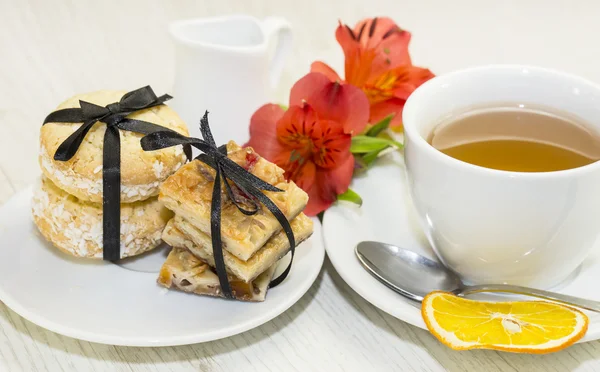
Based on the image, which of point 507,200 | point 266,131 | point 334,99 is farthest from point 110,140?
point 507,200

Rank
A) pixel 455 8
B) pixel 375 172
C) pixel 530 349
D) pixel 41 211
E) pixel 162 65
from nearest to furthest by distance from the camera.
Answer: pixel 530 349
pixel 41 211
pixel 375 172
pixel 162 65
pixel 455 8

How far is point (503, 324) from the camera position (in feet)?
3.86

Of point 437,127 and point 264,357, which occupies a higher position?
point 437,127

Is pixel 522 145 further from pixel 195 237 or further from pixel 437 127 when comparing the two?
pixel 195 237

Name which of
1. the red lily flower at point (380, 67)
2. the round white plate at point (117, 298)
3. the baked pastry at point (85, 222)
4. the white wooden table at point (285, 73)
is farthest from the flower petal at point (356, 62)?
the baked pastry at point (85, 222)

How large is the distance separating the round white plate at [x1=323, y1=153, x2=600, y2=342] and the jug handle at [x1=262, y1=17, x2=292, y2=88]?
39cm

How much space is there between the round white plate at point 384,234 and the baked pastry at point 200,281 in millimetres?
168

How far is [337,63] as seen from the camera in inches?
90.7

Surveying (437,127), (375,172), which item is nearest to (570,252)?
(437,127)

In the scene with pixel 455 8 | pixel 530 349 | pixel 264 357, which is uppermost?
pixel 455 8

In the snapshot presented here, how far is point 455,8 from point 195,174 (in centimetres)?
182

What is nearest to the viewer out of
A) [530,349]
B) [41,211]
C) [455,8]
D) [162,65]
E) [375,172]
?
[530,349]

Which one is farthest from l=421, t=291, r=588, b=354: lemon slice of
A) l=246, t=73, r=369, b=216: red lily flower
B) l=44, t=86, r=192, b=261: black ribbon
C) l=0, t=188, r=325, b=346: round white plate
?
l=44, t=86, r=192, b=261: black ribbon

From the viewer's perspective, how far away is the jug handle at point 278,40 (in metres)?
1.73
